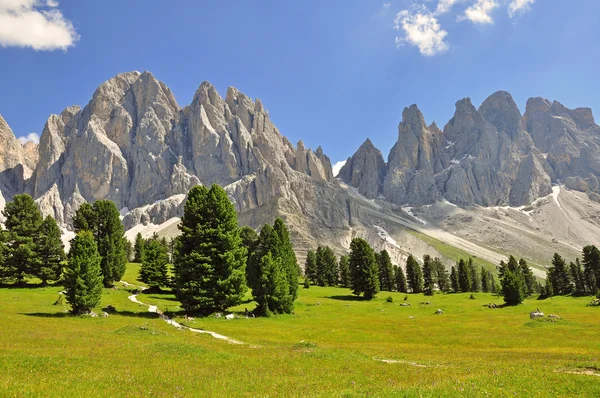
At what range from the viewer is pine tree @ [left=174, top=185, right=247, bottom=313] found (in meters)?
44.8

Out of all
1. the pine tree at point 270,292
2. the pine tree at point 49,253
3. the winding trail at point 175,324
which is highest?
the pine tree at point 49,253

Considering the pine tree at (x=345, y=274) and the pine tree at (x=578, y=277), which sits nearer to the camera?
the pine tree at (x=578, y=277)

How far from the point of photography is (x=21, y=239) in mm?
59312

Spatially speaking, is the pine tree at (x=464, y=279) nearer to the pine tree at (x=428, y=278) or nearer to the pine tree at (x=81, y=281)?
the pine tree at (x=428, y=278)

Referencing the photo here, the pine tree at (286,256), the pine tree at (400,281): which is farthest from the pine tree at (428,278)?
the pine tree at (286,256)

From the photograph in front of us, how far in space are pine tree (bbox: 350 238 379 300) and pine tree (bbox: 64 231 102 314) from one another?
59.2 m

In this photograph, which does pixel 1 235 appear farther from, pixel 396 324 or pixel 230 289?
pixel 396 324

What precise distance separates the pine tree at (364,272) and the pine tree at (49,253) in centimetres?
6065

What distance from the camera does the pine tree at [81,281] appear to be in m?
39.5

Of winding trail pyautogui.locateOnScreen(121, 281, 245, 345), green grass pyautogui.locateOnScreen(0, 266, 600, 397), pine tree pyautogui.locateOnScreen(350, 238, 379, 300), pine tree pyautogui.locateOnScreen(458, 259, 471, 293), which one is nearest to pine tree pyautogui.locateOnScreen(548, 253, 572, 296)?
pine tree pyautogui.locateOnScreen(458, 259, 471, 293)

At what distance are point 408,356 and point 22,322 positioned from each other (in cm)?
3213

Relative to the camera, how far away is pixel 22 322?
102 ft

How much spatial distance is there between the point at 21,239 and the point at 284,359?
58.8 metres

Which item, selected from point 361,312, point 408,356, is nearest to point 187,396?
point 408,356
